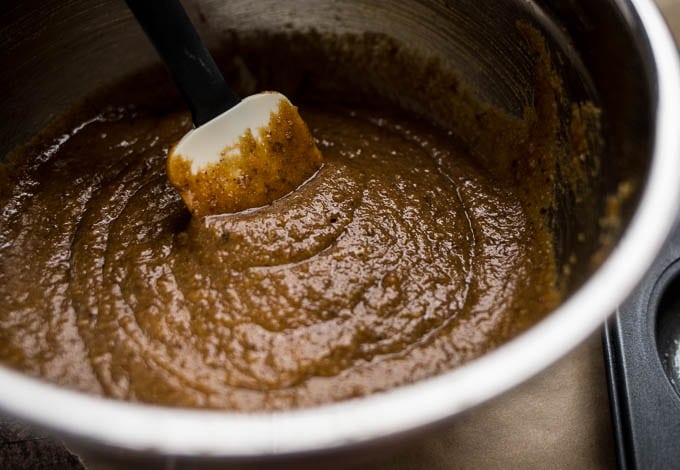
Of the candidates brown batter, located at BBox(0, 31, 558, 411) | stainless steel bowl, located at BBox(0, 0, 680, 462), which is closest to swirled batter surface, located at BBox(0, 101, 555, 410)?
brown batter, located at BBox(0, 31, 558, 411)

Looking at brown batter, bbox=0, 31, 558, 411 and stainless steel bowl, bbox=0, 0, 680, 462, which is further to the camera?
brown batter, bbox=0, 31, 558, 411

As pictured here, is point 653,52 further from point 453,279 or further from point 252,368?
point 252,368

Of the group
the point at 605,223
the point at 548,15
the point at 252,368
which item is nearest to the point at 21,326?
the point at 252,368

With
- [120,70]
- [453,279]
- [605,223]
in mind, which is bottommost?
[453,279]

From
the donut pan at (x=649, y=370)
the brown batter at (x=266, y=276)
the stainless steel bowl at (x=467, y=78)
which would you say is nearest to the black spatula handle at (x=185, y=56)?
the brown batter at (x=266, y=276)

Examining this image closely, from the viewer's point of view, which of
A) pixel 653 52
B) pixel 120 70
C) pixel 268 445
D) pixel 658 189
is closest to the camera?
pixel 268 445

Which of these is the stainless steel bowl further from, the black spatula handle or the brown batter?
the black spatula handle

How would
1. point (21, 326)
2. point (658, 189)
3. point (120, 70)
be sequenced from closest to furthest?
point (658, 189), point (21, 326), point (120, 70)
